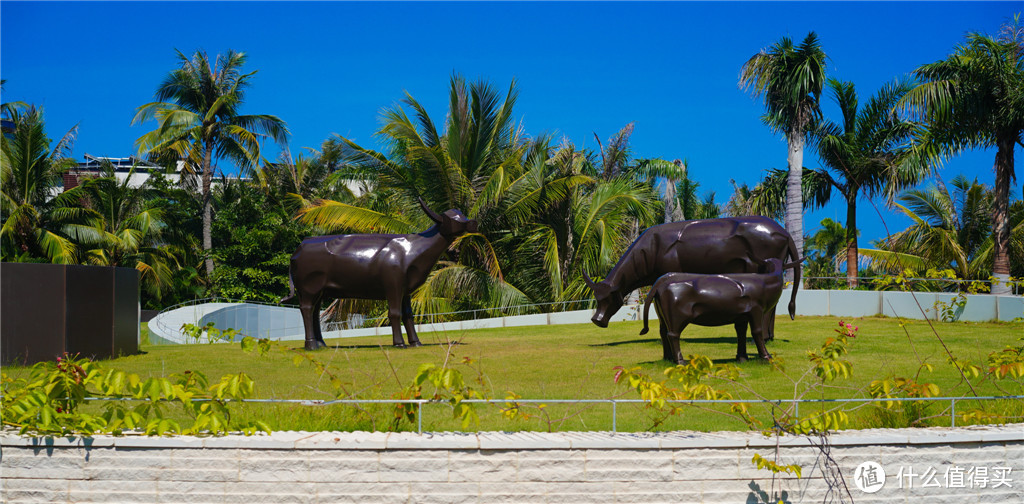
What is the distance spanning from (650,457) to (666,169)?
3346 centimetres

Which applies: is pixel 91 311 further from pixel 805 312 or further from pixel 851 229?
pixel 851 229

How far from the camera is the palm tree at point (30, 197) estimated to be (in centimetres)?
2650

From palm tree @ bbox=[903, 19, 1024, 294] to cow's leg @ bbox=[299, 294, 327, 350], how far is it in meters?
16.1

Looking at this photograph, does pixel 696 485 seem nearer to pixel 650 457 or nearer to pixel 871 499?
pixel 650 457

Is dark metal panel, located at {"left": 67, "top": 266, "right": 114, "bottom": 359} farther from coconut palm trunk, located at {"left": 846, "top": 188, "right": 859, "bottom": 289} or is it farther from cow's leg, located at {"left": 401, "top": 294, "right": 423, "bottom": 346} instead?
coconut palm trunk, located at {"left": 846, "top": 188, "right": 859, "bottom": 289}

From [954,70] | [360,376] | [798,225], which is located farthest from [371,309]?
[954,70]

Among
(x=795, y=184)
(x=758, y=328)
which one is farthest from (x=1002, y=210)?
(x=758, y=328)

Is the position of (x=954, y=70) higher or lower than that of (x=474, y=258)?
higher

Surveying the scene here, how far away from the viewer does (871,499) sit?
6762mm

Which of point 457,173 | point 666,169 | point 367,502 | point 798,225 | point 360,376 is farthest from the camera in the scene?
point 666,169

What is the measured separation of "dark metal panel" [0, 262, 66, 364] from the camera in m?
11.7

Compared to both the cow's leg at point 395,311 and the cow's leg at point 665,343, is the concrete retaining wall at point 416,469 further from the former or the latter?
the cow's leg at point 395,311

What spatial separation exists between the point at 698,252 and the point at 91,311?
9749 millimetres

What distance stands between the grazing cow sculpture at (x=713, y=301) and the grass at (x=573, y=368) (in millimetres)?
550
